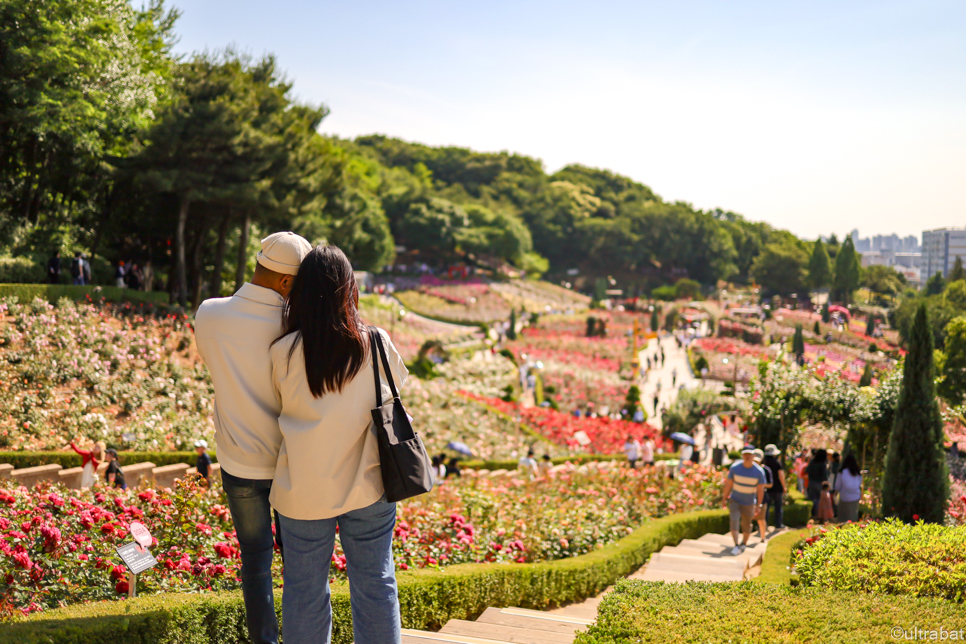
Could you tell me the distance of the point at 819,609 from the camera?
10.5 feet

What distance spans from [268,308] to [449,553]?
383 centimetres

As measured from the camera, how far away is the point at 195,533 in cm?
436

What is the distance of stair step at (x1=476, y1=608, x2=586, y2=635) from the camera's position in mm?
3887

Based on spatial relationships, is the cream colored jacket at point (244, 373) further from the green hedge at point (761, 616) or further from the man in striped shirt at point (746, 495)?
the man in striped shirt at point (746, 495)

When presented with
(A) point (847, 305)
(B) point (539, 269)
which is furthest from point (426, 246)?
(A) point (847, 305)

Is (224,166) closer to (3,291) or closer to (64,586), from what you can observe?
(3,291)

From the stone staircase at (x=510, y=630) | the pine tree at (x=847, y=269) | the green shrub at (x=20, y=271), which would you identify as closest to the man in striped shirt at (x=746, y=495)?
the stone staircase at (x=510, y=630)

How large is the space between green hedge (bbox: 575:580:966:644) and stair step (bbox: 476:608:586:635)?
0.49 metres

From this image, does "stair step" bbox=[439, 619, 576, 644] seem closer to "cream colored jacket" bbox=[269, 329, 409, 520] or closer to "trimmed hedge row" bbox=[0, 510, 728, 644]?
"trimmed hedge row" bbox=[0, 510, 728, 644]

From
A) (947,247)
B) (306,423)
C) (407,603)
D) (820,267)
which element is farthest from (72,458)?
(947,247)

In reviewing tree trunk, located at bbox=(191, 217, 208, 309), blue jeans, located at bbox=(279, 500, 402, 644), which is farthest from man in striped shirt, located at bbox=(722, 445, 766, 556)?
tree trunk, located at bbox=(191, 217, 208, 309)

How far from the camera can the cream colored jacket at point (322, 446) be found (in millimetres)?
2133

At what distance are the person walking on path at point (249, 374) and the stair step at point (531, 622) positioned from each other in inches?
82.4

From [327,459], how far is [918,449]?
8248mm
